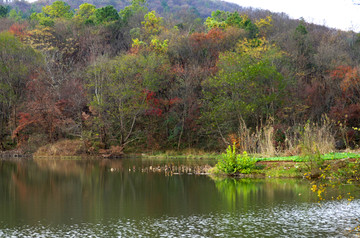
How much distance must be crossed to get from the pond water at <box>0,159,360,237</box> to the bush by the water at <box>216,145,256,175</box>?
108 centimetres

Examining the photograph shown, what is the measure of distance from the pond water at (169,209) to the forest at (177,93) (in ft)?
61.5

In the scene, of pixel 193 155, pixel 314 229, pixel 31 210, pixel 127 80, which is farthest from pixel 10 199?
pixel 127 80

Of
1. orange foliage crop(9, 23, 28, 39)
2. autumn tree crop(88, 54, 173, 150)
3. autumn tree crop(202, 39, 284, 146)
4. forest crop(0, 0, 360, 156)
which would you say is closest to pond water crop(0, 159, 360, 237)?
autumn tree crop(202, 39, 284, 146)

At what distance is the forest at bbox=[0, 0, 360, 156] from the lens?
4209 centimetres

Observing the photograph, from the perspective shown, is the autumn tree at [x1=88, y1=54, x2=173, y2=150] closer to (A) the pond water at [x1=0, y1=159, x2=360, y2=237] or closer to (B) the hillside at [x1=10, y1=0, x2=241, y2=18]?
(A) the pond water at [x1=0, y1=159, x2=360, y2=237]

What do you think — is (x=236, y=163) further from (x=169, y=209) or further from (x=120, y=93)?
(x=120, y=93)

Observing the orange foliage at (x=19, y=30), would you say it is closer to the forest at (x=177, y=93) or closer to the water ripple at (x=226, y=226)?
the forest at (x=177, y=93)

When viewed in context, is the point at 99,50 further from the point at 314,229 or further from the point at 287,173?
the point at 314,229

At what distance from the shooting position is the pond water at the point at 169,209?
11.9 m

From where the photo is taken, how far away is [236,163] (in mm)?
23094

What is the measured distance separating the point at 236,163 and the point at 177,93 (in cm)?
2407

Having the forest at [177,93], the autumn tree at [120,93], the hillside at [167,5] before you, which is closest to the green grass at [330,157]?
the forest at [177,93]

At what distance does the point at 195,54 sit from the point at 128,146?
45.5 feet

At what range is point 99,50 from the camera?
185ft
